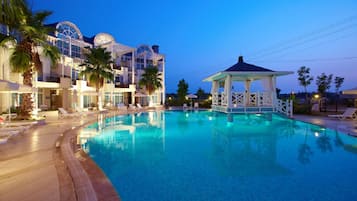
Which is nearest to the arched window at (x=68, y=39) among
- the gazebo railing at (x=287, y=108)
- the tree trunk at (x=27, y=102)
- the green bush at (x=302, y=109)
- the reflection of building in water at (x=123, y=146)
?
the tree trunk at (x=27, y=102)

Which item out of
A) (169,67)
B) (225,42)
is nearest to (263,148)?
(225,42)

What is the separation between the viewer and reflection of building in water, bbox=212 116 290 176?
6.12 m

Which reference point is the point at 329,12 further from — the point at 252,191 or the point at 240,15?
the point at 252,191

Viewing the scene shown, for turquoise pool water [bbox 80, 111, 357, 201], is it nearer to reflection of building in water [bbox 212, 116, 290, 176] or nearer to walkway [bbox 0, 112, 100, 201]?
reflection of building in water [bbox 212, 116, 290, 176]

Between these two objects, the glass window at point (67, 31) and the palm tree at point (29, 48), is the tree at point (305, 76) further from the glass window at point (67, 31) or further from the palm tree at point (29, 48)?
the glass window at point (67, 31)

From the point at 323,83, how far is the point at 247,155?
19.8 m

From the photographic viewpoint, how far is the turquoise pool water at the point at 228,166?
462 centimetres

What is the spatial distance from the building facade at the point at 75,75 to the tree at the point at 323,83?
21.3 meters

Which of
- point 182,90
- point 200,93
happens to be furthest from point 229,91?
point 200,93

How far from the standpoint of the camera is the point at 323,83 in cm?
2306

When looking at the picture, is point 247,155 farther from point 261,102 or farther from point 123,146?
point 261,102

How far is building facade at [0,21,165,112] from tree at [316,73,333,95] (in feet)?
69.9


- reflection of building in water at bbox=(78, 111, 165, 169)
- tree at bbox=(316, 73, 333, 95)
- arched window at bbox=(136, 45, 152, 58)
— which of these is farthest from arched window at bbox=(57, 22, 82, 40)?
tree at bbox=(316, 73, 333, 95)

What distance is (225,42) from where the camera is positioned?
74438 millimetres
